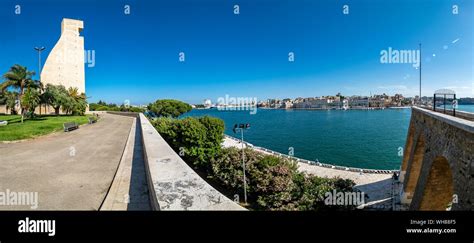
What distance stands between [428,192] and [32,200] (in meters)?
13.2

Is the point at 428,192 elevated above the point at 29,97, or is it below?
below

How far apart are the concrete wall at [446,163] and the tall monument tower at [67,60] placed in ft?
161

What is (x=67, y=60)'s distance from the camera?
133ft

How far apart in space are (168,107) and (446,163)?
5041 centimetres

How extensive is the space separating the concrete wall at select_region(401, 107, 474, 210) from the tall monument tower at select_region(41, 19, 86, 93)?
49.1 meters

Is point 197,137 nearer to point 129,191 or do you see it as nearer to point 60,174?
point 60,174

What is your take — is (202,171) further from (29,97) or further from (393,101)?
(393,101)

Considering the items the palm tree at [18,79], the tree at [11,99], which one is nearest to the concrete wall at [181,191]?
the palm tree at [18,79]

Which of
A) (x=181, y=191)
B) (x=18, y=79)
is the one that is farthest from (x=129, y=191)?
(x=18, y=79)

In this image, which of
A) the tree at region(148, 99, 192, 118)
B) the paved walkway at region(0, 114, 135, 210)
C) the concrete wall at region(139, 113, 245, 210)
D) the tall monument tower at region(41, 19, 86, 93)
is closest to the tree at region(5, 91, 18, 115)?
the tall monument tower at region(41, 19, 86, 93)

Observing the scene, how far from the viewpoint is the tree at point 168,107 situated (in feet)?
174
